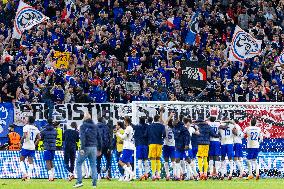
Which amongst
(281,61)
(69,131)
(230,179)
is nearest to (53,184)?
(69,131)

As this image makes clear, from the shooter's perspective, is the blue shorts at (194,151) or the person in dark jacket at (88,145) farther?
the blue shorts at (194,151)

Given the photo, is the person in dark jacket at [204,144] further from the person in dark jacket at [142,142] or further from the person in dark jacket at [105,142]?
the person in dark jacket at [105,142]

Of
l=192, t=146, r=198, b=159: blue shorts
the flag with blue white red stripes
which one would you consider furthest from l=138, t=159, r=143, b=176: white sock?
the flag with blue white red stripes

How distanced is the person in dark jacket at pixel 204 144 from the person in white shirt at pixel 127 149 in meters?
2.82

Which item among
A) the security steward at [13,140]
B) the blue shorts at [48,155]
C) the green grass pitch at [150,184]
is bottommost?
the green grass pitch at [150,184]

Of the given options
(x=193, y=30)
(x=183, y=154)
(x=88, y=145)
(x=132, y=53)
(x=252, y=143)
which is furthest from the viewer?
(x=193, y=30)

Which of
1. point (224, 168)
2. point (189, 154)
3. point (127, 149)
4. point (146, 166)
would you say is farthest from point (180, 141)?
point (224, 168)

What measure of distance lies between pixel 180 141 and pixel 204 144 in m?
1.11

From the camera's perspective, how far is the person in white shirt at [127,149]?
140 feet

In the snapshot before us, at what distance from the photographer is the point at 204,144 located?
44.1 metres

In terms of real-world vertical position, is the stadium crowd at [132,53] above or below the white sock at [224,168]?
above

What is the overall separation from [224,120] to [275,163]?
10.5 ft

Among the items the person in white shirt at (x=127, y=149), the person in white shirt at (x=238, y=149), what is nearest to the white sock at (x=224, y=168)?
the person in white shirt at (x=238, y=149)

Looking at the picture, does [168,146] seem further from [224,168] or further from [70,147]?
[70,147]
